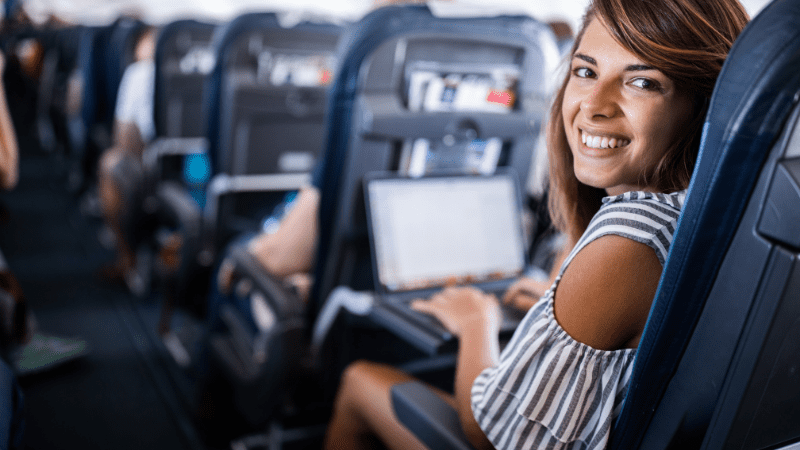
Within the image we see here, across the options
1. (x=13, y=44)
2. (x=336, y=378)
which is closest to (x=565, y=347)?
(x=336, y=378)

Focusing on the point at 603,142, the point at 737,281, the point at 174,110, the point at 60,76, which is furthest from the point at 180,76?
the point at 60,76

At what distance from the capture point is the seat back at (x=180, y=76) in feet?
9.74

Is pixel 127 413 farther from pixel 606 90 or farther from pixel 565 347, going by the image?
pixel 606 90

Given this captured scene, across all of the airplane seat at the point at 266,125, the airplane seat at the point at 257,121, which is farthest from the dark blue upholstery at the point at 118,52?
the airplane seat at the point at 266,125

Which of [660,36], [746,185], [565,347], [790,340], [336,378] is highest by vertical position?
[660,36]

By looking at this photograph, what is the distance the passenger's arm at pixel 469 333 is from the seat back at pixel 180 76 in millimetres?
2020

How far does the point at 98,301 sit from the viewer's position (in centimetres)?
348

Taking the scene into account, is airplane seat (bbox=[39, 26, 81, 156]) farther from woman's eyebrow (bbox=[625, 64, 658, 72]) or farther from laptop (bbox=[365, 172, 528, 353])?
woman's eyebrow (bbox=[625, 64, 658, 72])

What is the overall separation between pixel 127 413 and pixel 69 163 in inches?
204

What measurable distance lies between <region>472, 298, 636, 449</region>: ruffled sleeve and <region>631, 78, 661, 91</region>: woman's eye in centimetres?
36

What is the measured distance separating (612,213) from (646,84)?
21cm

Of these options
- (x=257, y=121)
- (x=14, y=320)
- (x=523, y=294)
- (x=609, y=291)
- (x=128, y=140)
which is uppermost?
(x=609, y=291)

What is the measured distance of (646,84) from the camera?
0.94 meters

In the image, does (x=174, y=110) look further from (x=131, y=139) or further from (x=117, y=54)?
(x=117, y=54)
